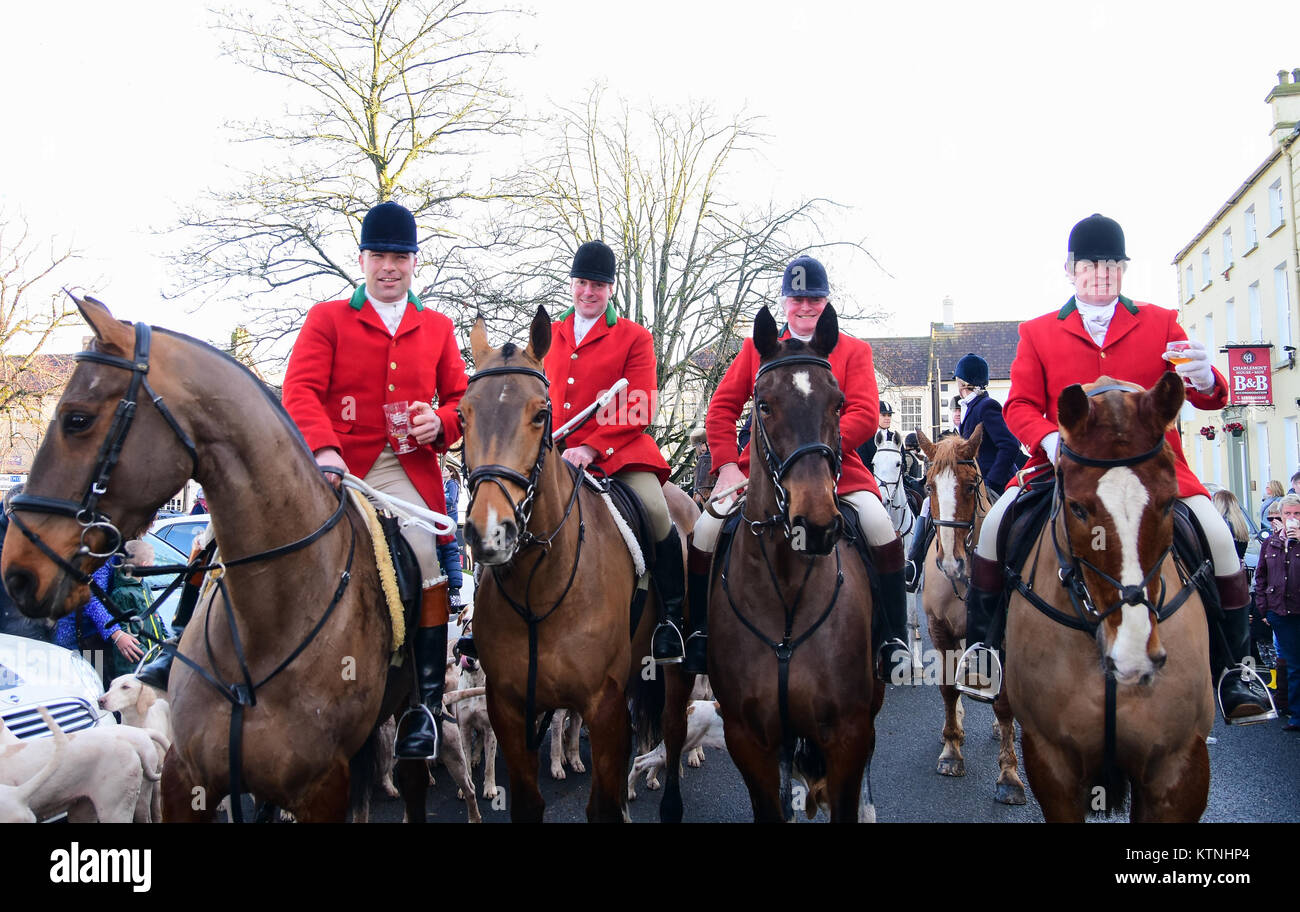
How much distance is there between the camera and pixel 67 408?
2961 millimetres

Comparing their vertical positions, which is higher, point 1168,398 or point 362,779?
point 1168,398

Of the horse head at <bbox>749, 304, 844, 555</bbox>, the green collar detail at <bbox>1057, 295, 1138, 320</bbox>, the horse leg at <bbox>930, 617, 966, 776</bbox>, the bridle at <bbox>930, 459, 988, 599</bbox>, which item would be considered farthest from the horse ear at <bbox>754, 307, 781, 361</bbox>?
the bridle at <bbox>930, 459, 988, 599</bbox>

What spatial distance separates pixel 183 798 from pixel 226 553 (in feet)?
2.93

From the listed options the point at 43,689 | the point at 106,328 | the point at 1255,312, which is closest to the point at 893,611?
the point at 106,328

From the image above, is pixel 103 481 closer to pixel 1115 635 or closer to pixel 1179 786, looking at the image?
pixel 1115 635

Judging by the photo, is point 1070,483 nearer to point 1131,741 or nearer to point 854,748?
point 1131,741

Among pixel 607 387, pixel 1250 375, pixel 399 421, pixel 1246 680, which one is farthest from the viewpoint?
pixel 1250 375

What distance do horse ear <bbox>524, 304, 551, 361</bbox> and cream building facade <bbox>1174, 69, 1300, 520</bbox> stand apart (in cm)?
2236

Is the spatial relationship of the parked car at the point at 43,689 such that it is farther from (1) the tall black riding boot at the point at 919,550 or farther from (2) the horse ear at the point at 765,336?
(1) the tall black riding boot at the point at 919,550

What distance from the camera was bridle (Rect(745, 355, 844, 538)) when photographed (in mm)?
3961

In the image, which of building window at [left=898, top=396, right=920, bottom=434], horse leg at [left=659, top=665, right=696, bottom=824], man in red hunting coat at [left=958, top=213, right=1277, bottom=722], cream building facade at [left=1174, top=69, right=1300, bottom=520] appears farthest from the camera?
building window at [left=898, top=396, right=920, bottom=434]

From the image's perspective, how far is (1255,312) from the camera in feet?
91.6

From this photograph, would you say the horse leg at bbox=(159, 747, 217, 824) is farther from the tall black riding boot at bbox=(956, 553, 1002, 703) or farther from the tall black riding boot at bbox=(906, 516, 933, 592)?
the tall black riding boot at bbox=(906, 516, 933, 592)
